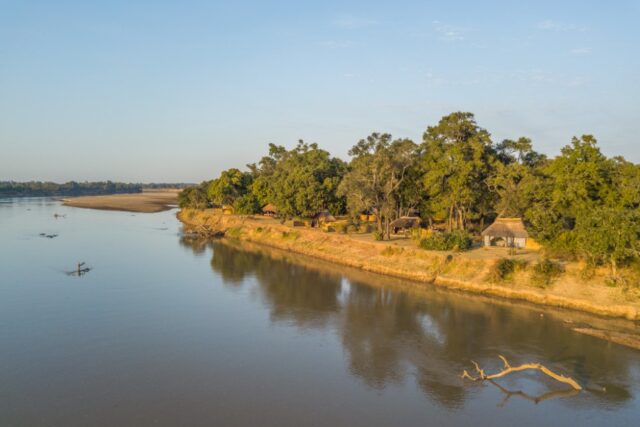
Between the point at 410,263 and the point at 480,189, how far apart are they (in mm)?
15855

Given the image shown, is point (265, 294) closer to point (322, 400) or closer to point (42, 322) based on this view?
point (42, 322)

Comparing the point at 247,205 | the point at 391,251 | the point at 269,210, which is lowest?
A: the point at 391,251

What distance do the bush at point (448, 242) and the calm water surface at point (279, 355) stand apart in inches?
231

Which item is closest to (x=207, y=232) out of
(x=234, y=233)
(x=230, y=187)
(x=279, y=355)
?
(x=234, y=233)

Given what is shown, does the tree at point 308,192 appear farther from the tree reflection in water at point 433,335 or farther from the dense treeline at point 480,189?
the tree reflection in water at point 433,335

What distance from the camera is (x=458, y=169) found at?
52.3 metres

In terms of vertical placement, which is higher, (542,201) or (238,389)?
(542,201)

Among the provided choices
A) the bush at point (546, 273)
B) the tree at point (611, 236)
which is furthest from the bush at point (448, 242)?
the tree at point (611, 236)

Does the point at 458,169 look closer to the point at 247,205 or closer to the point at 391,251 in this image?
the point at 391,251

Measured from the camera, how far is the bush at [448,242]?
45.8m

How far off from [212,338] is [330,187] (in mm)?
45283

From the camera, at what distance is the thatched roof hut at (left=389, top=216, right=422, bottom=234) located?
60000mm

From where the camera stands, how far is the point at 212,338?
28000mm

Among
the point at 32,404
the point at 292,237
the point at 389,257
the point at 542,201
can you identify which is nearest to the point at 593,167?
the point at 542,201
